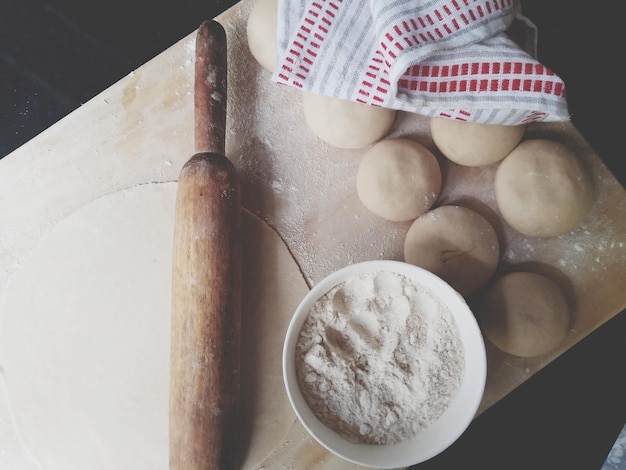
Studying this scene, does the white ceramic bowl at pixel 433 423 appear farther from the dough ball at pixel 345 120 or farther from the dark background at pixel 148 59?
the dark background at pixel 148 59

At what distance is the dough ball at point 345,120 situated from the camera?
0.88m

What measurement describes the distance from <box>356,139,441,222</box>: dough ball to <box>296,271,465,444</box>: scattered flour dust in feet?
0.50

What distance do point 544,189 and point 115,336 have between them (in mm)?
756

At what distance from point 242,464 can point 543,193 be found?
666 mm

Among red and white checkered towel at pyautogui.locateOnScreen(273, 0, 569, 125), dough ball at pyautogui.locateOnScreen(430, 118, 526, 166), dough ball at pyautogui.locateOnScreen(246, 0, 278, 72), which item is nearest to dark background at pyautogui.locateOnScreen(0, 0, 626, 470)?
dough ball at pyautogui.locateOnScreen(246, 0, 278, 72)

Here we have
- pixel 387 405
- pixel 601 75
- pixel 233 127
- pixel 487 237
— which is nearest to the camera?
pixel 387 405

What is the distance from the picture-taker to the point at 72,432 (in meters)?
0.88

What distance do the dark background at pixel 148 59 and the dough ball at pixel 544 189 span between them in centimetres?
46

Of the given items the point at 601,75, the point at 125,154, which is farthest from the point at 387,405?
the point at 601,75

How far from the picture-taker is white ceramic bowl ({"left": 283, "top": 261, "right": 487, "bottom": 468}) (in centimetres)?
75

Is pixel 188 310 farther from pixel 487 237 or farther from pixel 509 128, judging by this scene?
pixel 509 128

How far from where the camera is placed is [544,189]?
2.82ft

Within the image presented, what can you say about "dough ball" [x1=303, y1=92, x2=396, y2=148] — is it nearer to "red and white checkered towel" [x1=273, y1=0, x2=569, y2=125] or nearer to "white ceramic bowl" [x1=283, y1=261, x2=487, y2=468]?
"red and white checkered towel" [x1=273, y1=0, x2=569, y2=125]

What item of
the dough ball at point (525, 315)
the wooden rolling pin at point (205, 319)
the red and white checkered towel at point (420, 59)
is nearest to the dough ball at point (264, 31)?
the red and white checkered towel at point (420, 59)
